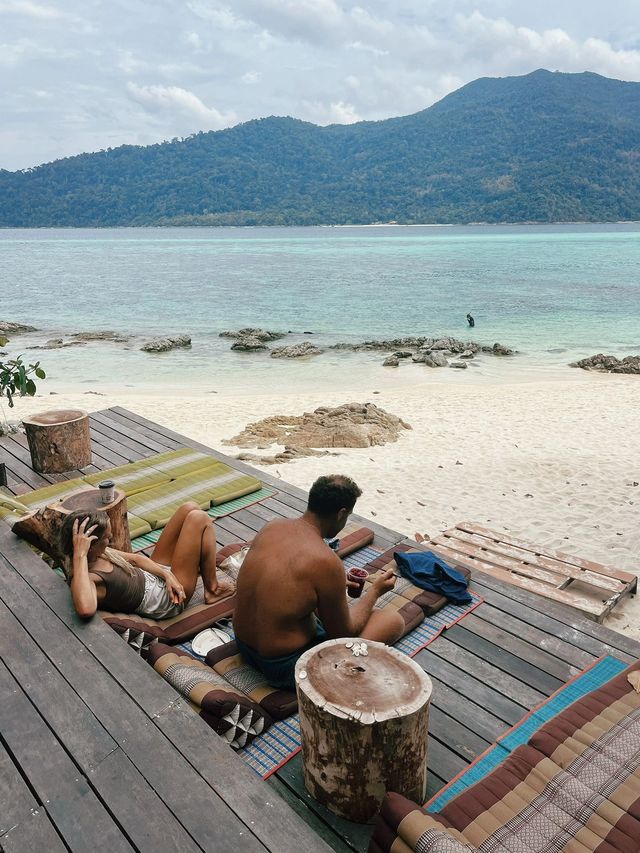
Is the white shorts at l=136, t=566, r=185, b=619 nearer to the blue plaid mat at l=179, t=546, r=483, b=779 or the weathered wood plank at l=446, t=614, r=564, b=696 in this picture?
the blue plaid mat at l=179, t=546, r=483, b=779

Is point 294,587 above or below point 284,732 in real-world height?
above

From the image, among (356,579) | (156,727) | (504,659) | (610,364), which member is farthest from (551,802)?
(610,364)

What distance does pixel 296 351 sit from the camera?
21312 mm

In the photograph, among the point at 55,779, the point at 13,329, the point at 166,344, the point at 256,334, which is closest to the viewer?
the point at 55,779

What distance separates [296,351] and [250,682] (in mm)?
18499

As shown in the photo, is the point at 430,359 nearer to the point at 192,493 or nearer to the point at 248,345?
the point at 248,345

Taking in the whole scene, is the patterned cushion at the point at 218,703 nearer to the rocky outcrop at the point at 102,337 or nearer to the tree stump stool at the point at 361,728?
the tree stump stool at the point at 361,728

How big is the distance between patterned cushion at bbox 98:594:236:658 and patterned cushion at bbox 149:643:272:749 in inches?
12.0

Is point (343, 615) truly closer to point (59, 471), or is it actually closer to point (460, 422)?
point (59, 471)

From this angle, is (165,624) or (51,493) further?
(51,493)

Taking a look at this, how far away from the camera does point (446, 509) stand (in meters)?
7.47

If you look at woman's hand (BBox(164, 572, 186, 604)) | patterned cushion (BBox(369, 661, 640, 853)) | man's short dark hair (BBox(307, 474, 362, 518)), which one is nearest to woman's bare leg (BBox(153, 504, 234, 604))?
woman's hand (BBox(164, 572, 186, 604))

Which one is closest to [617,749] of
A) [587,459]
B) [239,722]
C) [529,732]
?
[529,732]

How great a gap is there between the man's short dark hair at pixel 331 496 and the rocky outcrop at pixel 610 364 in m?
17.6
